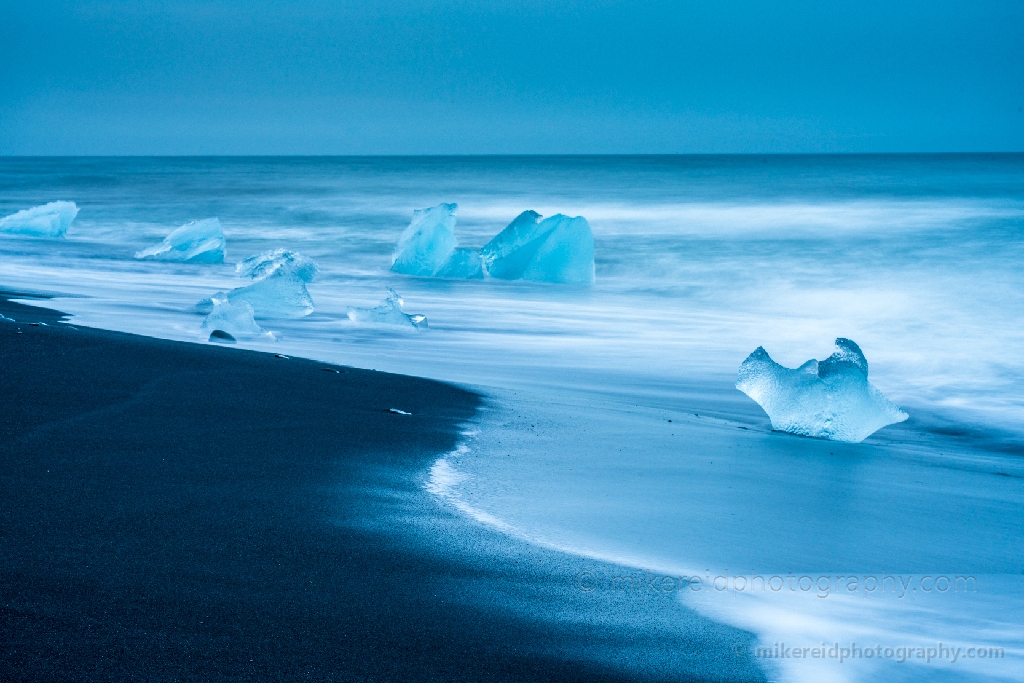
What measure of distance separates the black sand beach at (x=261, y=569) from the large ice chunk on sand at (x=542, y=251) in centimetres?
759

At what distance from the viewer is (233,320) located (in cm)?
612

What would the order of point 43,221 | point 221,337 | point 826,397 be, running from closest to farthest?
point 826,397
point 221,337
point 43,221

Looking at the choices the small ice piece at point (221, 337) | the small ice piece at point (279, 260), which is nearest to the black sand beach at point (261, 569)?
the small ice piece at point (221, 337)

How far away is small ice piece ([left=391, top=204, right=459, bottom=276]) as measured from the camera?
11.4 m

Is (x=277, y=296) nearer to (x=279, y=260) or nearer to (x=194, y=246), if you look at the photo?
(x=279, y=260)

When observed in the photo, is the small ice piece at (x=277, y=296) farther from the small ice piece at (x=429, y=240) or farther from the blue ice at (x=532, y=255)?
the small ice piece at (x=429, y=240)

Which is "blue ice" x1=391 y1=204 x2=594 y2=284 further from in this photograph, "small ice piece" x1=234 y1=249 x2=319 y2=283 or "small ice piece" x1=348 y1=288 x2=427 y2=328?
"small ice piece" x1=348 y1=288 x2=427 y2=328

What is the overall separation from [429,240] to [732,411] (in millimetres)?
7090

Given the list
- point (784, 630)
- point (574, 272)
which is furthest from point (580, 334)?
point (784, 630)

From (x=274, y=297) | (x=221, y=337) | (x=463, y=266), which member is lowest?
(x=221, y=337)

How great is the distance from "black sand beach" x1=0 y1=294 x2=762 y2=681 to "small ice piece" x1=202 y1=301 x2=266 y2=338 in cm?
247

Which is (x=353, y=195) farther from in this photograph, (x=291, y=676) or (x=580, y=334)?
(x=291, y=676)

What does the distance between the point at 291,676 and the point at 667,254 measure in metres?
13.9

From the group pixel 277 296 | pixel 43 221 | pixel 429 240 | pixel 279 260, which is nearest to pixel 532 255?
pixel 429 240
